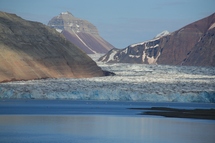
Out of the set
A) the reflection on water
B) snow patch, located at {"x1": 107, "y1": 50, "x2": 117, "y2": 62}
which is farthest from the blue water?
snow patch, located at {"x1": 107, "y1": 50, "x2": 117, "y2": 62}

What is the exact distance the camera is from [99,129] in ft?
129

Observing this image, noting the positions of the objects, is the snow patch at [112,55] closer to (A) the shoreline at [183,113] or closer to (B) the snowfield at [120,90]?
(B) the snowfield at [120,90]

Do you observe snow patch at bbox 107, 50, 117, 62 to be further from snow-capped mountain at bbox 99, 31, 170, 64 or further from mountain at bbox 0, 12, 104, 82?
mountain at bbox 0, 12, 104, 82

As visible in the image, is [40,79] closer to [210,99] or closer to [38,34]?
[38,34]

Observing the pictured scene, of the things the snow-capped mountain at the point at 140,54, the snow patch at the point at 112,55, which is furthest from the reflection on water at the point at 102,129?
the snow patch at the point at 112,55

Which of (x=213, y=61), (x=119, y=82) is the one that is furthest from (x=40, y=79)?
(x=213, y=61)

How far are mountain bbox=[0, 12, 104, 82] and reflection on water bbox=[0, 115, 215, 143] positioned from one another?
33.5m

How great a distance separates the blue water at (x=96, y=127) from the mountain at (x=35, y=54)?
1067 inches

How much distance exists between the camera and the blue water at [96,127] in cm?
3462

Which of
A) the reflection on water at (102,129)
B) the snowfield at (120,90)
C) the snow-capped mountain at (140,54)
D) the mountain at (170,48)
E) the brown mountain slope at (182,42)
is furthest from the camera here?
the snow-capped mountain at (140,54)

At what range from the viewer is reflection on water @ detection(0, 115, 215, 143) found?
34531mm

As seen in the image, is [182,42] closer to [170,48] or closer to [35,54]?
[170,48]

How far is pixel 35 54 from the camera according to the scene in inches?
3536

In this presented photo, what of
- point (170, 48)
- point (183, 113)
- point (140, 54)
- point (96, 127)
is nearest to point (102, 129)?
point (96, 127)
